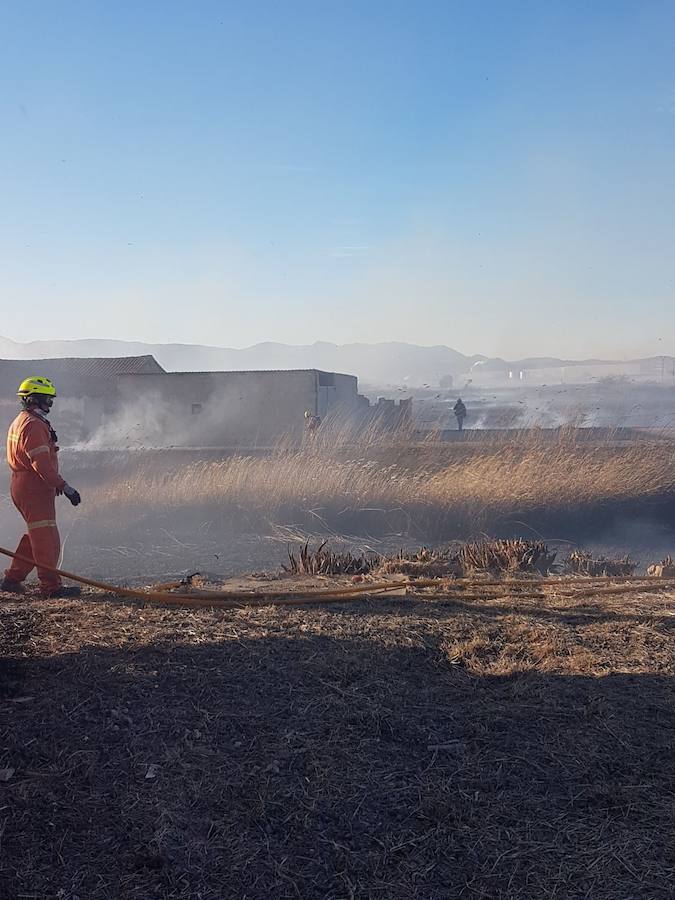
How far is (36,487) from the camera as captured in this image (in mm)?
6012

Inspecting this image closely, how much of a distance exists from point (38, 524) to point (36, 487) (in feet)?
1.00

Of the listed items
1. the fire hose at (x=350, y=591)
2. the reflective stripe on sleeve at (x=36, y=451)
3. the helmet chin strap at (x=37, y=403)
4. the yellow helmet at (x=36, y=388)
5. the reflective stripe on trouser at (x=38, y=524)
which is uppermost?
the yellow helmet at (x=36, y=388)

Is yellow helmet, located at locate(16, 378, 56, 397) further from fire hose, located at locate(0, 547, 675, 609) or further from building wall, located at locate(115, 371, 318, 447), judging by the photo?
building wall, located at locate(115, 371, 318, 447)

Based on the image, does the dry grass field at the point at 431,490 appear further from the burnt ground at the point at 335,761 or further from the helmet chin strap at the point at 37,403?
the burnt ground at the point at 335,761

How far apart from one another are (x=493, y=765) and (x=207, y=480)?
1104cm

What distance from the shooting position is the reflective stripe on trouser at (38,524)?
19.3 ft

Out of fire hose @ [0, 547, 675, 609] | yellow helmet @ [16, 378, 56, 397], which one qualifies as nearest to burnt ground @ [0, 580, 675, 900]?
fire hose @ [0, 547, 675, 609]

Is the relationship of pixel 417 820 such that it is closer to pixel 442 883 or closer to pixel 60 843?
pixel 442 883

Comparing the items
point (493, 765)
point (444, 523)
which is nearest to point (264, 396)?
point (444, 523)

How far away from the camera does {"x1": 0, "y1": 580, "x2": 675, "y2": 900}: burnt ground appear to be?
2.31m

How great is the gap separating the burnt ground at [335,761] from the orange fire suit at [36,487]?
1.33 m

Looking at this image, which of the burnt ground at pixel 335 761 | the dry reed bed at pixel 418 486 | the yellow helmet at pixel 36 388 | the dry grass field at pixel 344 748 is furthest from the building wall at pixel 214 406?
the burnt ground at pixel 335 761

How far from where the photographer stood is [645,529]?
12.1m

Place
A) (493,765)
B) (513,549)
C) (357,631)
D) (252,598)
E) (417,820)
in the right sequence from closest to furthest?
(417,820)
(493,765)
(357,631)
(252,598)
(513,549)
